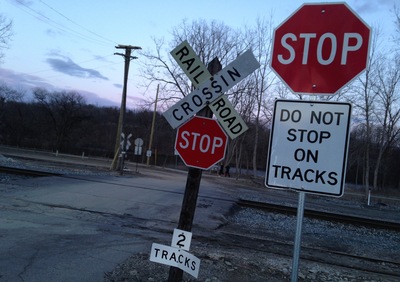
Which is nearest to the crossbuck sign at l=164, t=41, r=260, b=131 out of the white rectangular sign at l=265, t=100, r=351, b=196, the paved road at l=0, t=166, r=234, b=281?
the white rectangular sign at l=265, t=100, r=351, b=196

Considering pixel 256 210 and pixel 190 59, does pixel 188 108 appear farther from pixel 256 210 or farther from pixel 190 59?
pixel 256 210

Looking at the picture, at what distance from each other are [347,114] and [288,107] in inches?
17.6

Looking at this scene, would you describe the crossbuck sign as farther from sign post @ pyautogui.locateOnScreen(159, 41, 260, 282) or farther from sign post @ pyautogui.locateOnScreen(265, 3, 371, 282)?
sign post @ pyautogui.locateOnScreen(265, 3, 371, 282)

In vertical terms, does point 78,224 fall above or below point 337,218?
below

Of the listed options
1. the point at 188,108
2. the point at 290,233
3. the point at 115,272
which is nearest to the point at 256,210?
the point at 290,233

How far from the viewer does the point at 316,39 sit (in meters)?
3.01

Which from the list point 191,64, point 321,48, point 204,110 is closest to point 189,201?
point 204,110

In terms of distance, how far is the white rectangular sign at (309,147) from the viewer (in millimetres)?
2730

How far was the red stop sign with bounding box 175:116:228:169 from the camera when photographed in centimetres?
383

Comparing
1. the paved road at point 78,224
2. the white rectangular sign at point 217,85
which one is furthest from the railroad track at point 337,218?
the white rectangular sign at point 217,85

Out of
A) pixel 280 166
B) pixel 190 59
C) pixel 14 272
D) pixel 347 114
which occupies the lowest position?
pixel 14 272

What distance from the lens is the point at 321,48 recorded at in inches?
118

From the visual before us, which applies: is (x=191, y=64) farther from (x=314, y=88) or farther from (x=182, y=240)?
(x=182, y=240)

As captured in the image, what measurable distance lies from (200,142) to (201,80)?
660 mm
